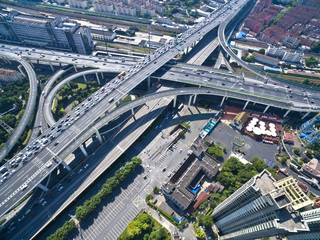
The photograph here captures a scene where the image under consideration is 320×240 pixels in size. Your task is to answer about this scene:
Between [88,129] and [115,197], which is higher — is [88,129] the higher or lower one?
the higher one

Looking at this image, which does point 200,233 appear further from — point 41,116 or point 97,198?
point 41,116

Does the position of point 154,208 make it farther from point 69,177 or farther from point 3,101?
point 3,101

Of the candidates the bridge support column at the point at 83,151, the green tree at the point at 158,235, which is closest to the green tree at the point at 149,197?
the green tree at the point at 158,235

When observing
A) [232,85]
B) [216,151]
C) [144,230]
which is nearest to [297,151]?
[216,151]

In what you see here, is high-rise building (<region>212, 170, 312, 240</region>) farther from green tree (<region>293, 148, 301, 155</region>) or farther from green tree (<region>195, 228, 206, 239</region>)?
green tree (<region>293, 148, 301, 155</region>)

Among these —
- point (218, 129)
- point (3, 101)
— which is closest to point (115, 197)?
point (218, 129)
